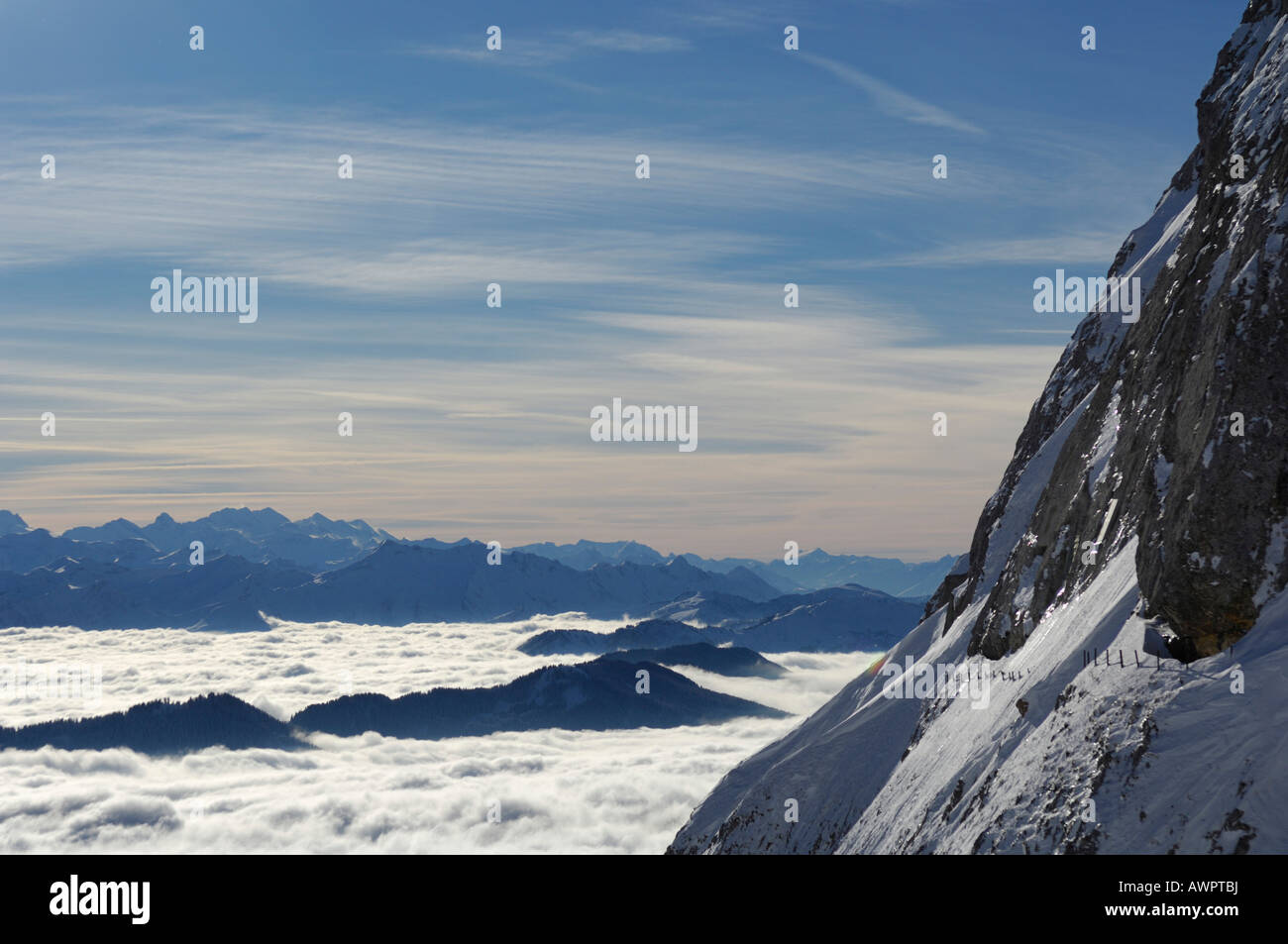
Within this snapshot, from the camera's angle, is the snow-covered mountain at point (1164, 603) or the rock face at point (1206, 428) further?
the rock face at point (1206, 428)

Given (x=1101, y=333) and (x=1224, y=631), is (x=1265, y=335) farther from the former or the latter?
(x=1101, y=333)

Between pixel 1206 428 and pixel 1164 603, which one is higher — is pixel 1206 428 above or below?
above

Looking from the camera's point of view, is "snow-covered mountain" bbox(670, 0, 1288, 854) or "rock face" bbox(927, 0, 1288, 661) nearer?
"snow-covered mountain" bbox(670, 0, 1288, 854)
